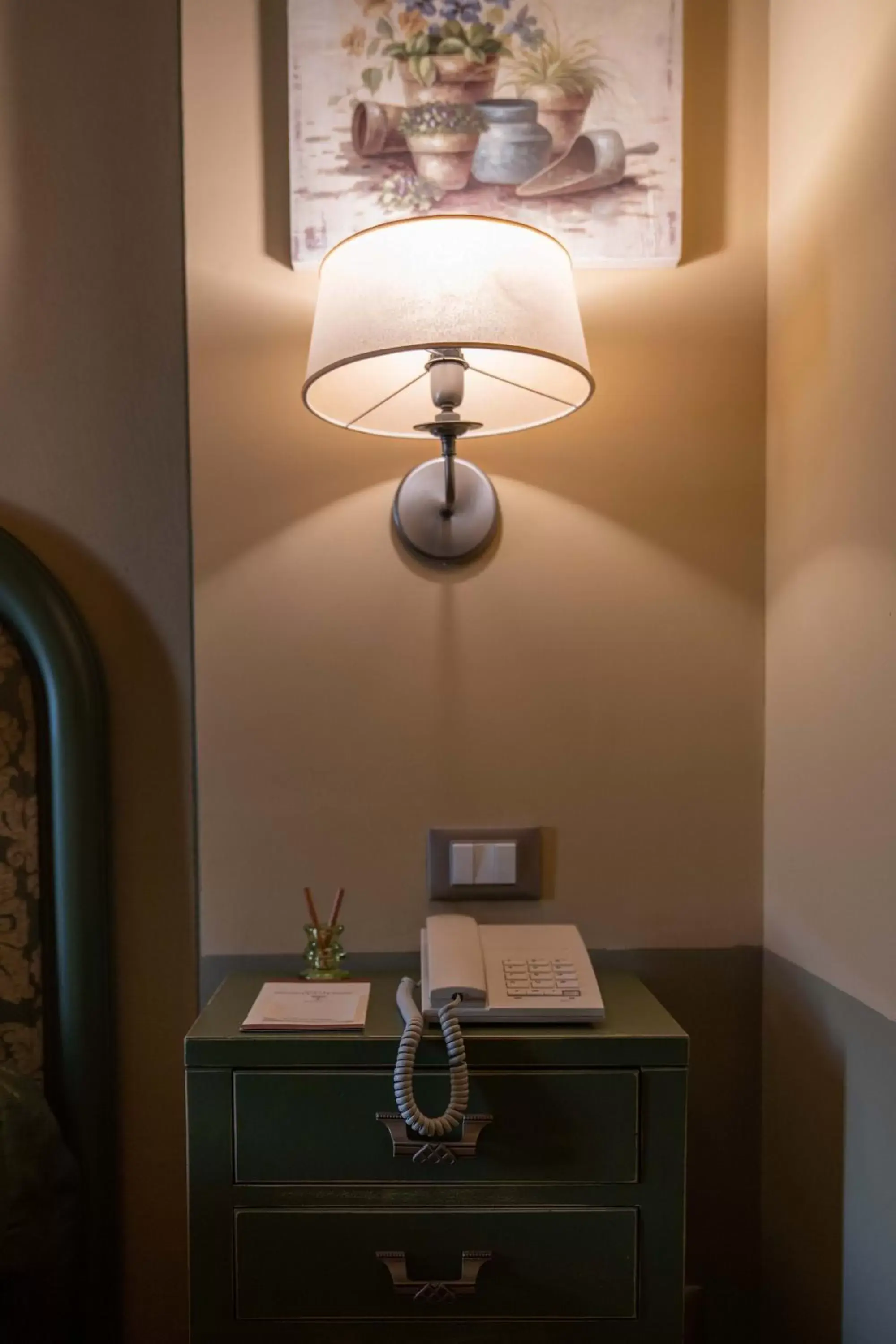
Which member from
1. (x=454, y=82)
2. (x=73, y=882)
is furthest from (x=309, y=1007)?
(x=454, y=82)

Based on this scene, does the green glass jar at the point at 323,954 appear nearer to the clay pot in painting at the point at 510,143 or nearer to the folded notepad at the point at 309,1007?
the folded notepad at the point at 309,1007

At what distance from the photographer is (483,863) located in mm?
1303

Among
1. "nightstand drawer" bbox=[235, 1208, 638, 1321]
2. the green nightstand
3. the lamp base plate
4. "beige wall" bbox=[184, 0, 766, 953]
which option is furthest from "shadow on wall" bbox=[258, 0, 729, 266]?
"nightstand drawer" bbox=[235, 1208, 638, 1321]

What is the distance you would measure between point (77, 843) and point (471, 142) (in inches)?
46.2

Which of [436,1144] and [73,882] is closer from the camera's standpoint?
[436,1144]

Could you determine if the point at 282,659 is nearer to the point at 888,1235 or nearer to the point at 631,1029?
the point at 631,1029

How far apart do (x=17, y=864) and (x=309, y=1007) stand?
1.68ft

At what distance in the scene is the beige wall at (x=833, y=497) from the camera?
39.5 inches

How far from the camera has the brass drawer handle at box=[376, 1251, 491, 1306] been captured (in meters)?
1.03

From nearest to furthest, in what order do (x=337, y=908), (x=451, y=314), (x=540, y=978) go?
1. (x=451, y=314)
2. (x=540, y=978)
3. (x=337, y=908)

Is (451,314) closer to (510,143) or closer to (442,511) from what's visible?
(442,511)

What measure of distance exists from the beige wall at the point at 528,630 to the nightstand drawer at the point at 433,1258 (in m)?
0.38

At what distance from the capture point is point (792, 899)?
1.24 meters

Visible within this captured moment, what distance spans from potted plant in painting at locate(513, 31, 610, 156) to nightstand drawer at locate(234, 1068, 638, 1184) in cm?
129
